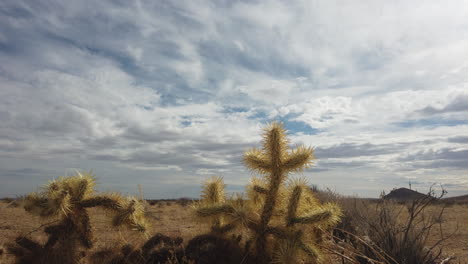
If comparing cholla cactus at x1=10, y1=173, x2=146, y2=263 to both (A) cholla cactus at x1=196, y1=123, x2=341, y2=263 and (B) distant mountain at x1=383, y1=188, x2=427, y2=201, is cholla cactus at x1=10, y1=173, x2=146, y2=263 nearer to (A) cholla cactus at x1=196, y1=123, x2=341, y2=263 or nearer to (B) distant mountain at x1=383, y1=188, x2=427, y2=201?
(A) cholla cactus at x1=196, y1=123, x2=341, y2=263

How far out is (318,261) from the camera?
15.3 feet

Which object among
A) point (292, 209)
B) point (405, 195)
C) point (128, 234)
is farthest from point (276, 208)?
point (405, 195)

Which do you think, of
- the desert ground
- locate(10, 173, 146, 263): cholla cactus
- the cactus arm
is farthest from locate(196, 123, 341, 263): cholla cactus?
locate(10, 173, 146, 263): cholla cactus

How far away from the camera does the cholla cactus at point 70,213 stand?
4.93 m

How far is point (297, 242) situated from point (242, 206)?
117 centimetres

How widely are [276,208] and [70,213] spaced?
325 centimetres

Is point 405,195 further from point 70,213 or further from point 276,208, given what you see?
point 70,213

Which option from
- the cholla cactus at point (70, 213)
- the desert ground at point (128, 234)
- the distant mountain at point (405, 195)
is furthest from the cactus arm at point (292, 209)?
the cholla cactus at point (70, 213)

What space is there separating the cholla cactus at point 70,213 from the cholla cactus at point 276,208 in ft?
3.76

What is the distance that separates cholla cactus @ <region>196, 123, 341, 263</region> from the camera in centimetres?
503

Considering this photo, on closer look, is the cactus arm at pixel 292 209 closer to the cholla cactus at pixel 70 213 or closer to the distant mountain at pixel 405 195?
the distant mountain at pixel 405 195

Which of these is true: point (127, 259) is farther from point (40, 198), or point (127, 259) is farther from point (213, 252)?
point (40, 198)

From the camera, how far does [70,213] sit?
16.9 feet

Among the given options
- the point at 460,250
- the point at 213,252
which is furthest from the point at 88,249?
the point at 460,250
